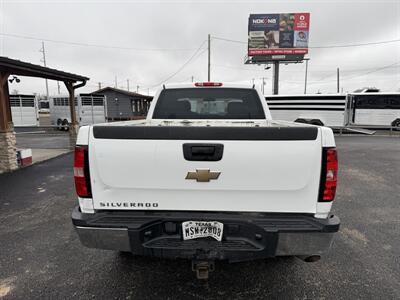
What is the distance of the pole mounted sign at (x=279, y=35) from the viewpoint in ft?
93.9

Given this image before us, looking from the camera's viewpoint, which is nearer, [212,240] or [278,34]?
[212,240]

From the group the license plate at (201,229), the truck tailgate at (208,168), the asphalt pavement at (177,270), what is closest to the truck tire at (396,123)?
the asphalt pavement at (177,270)

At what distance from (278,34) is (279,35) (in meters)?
0.16

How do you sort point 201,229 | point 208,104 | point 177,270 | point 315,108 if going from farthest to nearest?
point 315,108 < point 208,104 < point 177,270 < point 201,229

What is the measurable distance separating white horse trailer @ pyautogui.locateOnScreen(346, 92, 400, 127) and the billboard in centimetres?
1243

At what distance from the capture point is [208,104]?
4113 millimetres

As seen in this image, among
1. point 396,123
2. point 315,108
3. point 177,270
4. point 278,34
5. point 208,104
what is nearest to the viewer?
point 177,270

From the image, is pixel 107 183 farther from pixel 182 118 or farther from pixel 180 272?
pixel 182 118

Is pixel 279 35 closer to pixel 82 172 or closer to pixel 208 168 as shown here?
pixel 208 168

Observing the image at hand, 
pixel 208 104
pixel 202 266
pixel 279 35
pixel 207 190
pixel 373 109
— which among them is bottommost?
pixel 202 266

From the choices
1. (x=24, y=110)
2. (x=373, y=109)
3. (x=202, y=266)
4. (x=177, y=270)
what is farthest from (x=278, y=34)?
(x=202, y=266)

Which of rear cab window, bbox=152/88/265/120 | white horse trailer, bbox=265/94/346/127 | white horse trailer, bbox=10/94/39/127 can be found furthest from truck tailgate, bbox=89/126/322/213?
white horse trailer, bbox=10/94/39/127

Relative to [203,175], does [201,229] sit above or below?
below

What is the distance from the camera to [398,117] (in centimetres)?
1884
